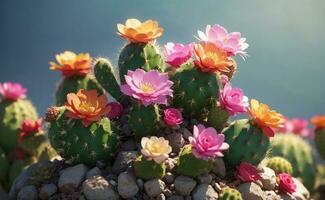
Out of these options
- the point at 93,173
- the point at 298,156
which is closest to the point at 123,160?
the point at 93,173

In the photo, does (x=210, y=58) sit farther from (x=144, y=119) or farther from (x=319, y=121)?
(x=319, y=121)

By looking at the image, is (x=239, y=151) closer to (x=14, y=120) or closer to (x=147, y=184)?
(x=147, y=184)

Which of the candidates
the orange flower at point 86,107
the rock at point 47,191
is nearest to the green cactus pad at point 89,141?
the orange flower at point 86,107

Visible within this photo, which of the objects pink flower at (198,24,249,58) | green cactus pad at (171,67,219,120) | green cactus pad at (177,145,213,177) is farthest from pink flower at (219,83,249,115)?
green cactus pad at (177,145,213,177)

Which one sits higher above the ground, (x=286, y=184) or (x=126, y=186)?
(x=286, y=184)

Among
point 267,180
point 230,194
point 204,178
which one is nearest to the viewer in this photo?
point 230,194

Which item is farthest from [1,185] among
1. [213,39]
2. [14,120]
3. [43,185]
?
[213,39]
